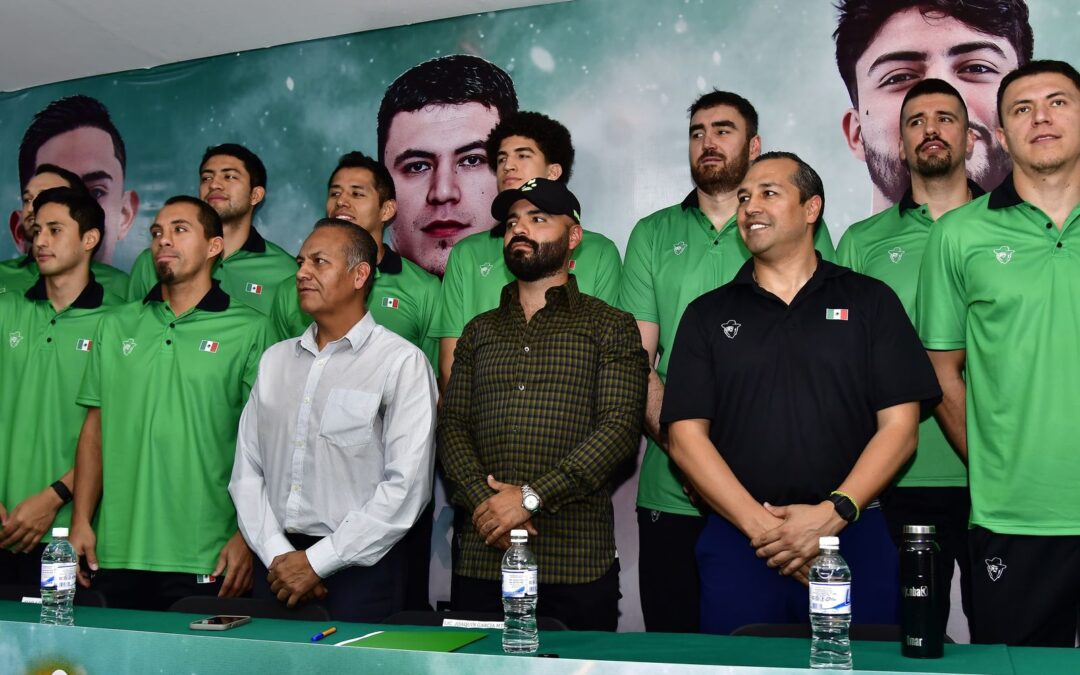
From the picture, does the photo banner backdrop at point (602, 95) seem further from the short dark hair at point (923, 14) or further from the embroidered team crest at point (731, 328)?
the embroidered team crest at point (731, 328)

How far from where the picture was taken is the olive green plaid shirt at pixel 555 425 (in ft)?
10.3

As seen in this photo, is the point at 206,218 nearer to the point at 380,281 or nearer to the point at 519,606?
the point at 380,281

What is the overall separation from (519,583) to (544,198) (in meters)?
1.60

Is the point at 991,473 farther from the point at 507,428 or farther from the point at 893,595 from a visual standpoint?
the point at 507,428

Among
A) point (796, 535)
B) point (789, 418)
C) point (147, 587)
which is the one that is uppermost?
point (789, 418)

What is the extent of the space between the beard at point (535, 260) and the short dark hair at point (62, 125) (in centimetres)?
311

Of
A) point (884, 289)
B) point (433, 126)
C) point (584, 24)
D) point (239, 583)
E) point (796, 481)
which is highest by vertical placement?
point (584, 24)

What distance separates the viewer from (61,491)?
398 cm

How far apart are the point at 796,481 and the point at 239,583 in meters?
1.98

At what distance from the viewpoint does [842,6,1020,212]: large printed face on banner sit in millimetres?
4129

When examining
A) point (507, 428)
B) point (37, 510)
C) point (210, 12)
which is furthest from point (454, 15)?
point (37, 510)

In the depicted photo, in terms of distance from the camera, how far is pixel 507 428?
3.24m

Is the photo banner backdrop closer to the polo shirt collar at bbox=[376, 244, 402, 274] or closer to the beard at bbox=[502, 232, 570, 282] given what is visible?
the polo shirt collar at bbox=[376, 244, 402, 274]

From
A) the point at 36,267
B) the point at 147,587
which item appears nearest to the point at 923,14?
the point at 147,587
